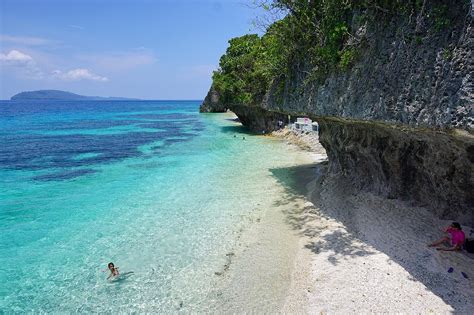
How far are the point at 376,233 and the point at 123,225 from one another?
32.4ft

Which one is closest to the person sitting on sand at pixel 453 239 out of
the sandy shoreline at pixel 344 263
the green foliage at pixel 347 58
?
the sandy shoreline at pixel 344 263

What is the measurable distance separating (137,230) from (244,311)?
6713 mm

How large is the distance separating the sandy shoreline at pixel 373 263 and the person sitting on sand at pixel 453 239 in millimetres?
253

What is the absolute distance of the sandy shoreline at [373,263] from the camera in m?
8.30

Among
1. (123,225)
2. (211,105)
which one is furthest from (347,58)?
(211,105)

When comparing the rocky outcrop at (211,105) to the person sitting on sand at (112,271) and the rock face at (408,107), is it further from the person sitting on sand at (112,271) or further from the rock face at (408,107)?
the person sitting on sand at (112,271)

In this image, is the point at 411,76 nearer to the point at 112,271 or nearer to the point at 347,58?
the point at 347,58

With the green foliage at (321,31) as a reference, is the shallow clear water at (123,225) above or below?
below

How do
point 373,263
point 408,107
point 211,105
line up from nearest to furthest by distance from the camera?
point 408,107 < point 373,263 < point 211,105

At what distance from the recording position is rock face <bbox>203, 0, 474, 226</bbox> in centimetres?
743

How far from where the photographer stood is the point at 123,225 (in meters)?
14.4

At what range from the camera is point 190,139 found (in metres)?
41.3

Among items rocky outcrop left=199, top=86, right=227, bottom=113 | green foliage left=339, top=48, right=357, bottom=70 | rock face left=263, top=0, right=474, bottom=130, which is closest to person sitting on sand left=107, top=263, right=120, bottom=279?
rock face left=263, top=0, right=474, bottom=130

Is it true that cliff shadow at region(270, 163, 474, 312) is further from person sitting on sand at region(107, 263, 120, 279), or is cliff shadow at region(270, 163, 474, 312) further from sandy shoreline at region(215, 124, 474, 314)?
person sitting on sand at region(107, 263, 120, 279)
